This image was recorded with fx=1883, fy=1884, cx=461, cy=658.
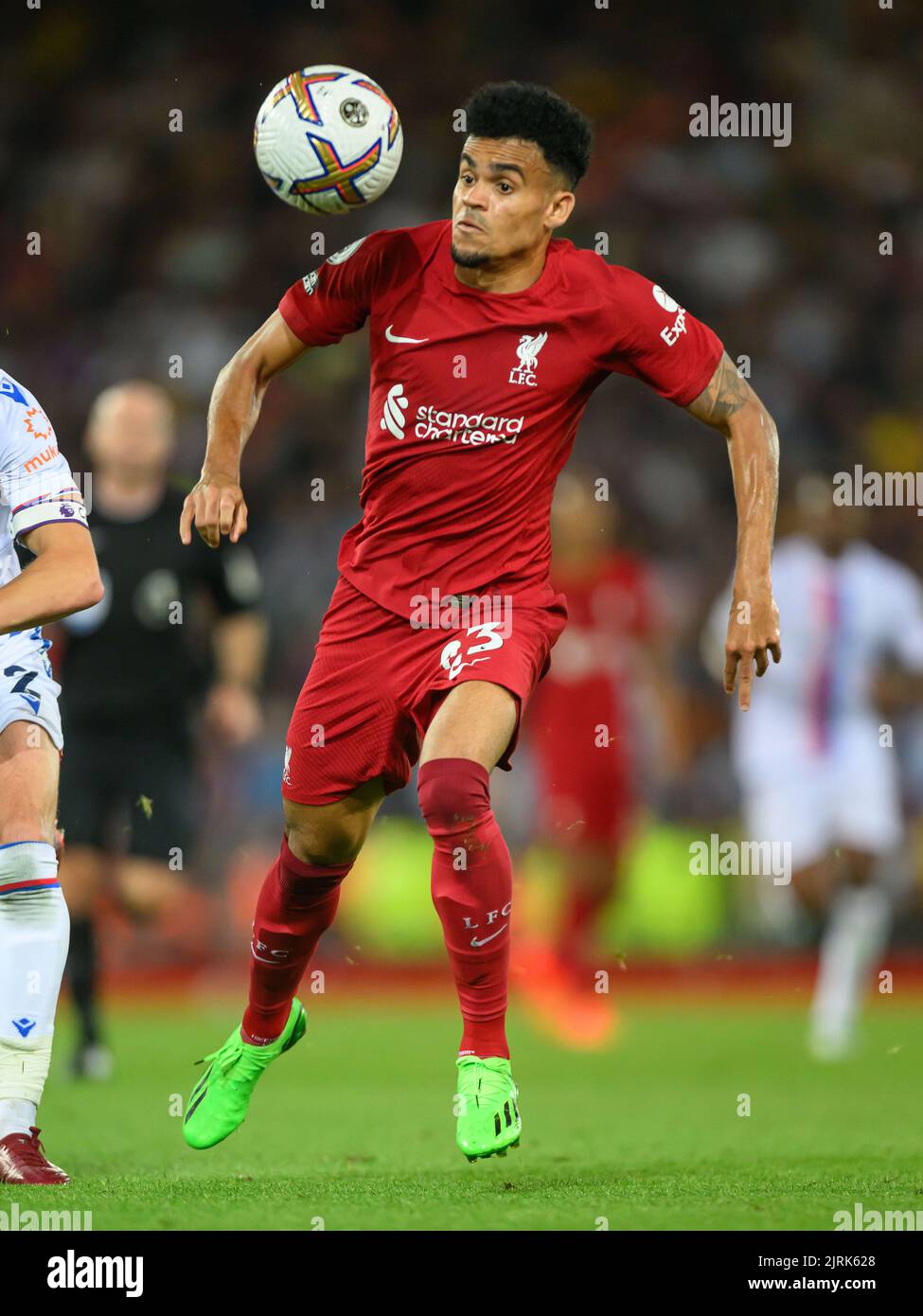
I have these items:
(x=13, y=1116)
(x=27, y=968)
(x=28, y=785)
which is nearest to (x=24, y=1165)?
(x=13, y=1116)

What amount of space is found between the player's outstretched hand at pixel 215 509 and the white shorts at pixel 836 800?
5.54 metres

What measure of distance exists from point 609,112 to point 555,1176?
40.0ft

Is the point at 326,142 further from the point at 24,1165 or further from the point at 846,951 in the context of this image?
the point at 846,951

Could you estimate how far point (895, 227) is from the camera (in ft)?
50.1

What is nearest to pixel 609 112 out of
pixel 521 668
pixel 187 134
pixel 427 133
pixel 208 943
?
pixel 427 133

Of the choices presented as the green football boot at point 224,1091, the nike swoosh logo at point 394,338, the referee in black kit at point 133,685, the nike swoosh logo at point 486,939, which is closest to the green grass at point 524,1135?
the green football boot at point 224,1091

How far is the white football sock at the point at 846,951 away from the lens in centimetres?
930

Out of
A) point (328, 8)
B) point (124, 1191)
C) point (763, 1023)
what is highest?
point (328, 8)

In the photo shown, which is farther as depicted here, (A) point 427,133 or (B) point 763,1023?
(A) point 427,133

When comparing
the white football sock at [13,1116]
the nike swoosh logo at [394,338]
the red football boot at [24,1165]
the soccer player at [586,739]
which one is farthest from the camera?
the soccer player at [586,739]

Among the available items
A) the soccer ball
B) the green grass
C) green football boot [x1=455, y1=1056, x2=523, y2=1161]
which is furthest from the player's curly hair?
the green grass

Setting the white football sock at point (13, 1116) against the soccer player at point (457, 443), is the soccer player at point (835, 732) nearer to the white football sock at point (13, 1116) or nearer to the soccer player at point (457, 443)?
the soccer player at point (457, 443)

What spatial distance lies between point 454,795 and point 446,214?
424 inches

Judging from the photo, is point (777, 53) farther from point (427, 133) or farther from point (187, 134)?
point (187, 134)
